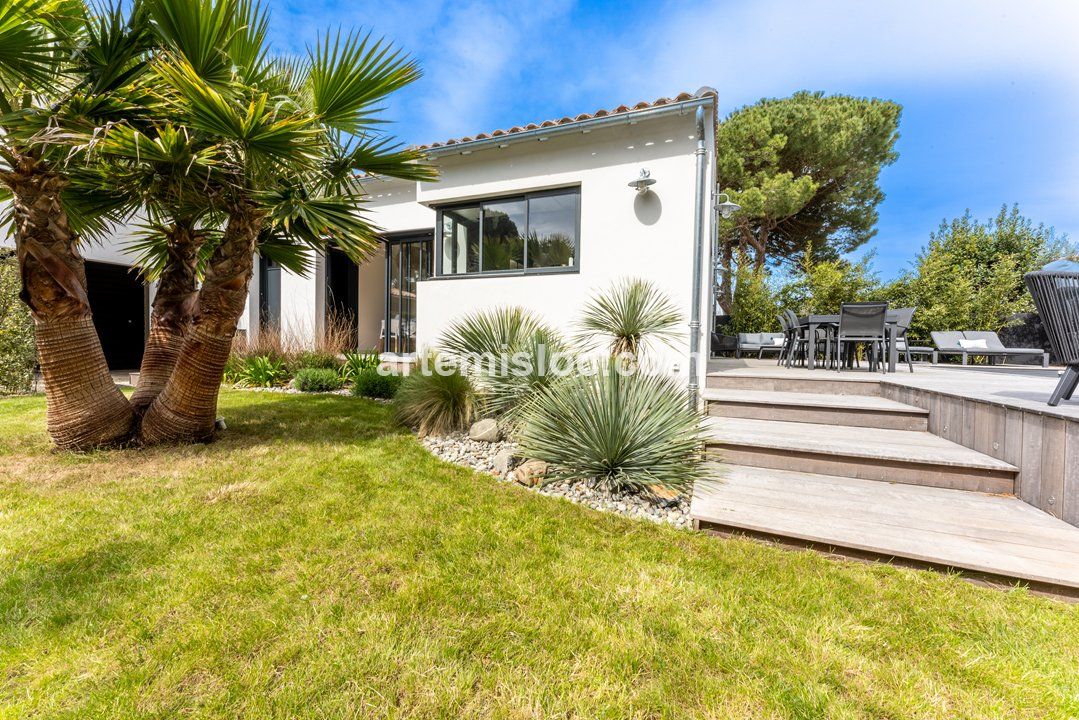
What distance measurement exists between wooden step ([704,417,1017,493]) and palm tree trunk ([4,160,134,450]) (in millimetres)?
5692

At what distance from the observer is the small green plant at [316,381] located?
289 inches

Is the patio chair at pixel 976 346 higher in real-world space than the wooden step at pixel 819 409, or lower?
higher

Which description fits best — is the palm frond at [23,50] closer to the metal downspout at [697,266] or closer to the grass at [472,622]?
the grass at [472,622]

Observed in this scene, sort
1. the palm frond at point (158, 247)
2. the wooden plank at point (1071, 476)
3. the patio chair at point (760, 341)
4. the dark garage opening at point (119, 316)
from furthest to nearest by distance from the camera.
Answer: the dark garage opening at point (119, 316) < the patio chair at point (760, 341) < the palm frond at point (158, 247) < the wooden plank at point (1071, 476)

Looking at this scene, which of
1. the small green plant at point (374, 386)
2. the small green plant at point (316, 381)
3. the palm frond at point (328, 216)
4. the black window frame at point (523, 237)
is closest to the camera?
the palm frond at point (328, 216)

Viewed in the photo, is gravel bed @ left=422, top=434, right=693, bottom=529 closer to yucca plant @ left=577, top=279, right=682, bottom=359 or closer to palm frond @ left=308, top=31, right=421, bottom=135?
yucca plant @ left=577, top=279, right=682, bottom=359

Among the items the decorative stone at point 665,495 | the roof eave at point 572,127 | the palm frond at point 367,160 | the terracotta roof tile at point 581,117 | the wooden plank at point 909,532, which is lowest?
the decorative stone at point 665,495

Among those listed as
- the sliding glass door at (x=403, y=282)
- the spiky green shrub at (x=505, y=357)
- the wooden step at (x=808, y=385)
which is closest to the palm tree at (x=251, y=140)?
the spiky green shrub at (x=505, y=357)

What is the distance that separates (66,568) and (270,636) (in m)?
1.39

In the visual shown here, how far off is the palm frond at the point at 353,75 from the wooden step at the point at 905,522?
434 cm

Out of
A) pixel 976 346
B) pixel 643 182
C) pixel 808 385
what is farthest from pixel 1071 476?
pixel 976 346

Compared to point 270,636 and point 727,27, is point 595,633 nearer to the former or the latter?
point 270,636

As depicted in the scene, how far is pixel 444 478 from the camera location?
3.31 metres

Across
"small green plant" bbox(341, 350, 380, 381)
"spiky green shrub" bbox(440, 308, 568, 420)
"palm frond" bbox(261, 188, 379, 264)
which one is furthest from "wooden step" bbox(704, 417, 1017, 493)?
"small green plant" bbox(341, 350, 380, 381)
